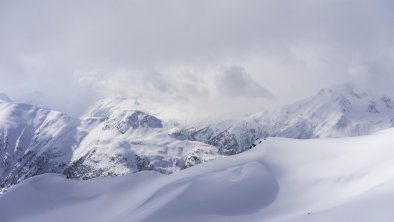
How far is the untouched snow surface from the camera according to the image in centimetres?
5461

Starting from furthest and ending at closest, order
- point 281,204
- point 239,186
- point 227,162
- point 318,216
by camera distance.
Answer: point 227,162 → point 239,186 → point 281,204 → point 318,216

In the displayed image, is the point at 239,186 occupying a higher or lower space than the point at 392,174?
lower

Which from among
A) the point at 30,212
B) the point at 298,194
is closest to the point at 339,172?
the point at 298,194

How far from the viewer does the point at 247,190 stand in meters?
66.4

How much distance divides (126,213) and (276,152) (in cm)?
2785

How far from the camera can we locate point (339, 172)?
6359 cm

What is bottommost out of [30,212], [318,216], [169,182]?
[30,212]


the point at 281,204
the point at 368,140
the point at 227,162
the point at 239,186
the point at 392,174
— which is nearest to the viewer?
the point at 392,174

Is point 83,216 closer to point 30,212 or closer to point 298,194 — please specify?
point 30,212

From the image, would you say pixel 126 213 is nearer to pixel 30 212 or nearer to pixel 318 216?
pixel 30 212

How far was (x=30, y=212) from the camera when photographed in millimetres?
79125

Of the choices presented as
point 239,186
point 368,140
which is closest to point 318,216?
point 239,186

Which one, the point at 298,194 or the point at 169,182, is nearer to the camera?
the point at 298,194

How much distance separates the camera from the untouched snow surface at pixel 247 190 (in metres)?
54.6
